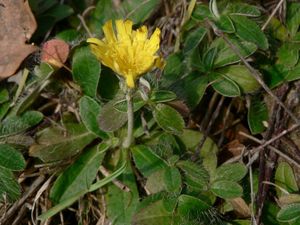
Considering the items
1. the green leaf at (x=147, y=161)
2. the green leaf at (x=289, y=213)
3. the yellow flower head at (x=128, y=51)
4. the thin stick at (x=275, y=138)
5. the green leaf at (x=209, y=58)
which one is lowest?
the green leaf at (x=289, y=213)

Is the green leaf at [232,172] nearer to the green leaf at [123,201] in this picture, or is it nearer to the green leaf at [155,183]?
the green leaf at [155,183]

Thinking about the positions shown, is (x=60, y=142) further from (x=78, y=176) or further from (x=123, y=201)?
(x=123, y=201)

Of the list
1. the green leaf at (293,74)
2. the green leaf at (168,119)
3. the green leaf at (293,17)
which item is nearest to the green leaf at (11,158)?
the green leaf at (168,119)

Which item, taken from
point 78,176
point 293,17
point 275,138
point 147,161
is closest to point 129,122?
point 147,161

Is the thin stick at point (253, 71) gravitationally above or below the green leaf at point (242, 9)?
below

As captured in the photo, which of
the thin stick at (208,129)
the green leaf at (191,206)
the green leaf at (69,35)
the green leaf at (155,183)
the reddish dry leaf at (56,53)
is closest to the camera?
the green leaf at (191,206)
